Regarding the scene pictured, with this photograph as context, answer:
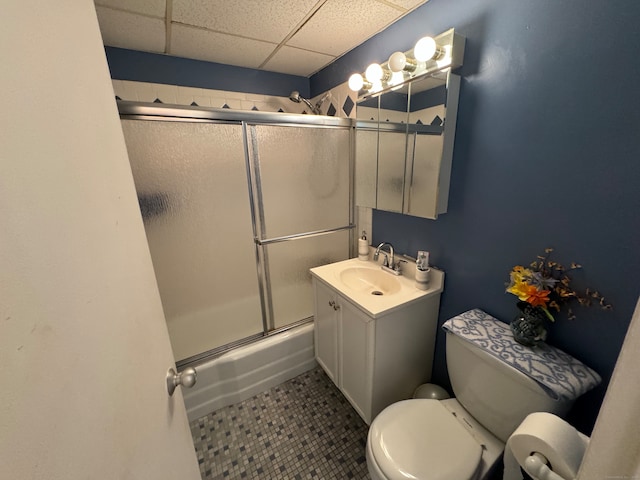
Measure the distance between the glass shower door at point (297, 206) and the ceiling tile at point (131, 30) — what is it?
2.29 ft

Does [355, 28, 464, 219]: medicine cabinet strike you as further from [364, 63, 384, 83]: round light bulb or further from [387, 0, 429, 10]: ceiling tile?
[387, 0, 429, 10]: ceiling tile

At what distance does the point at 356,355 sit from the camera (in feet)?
4.43

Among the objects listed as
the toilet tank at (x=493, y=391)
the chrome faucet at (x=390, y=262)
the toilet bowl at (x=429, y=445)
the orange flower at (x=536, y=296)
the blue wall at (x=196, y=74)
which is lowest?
the toilet bowl at (x=429, y=445)

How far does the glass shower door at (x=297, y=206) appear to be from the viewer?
1.56 metres

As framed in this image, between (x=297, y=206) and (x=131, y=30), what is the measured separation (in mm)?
1265

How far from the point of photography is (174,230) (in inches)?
53.9

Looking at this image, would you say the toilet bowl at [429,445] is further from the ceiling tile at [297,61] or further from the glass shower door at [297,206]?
the ceiling tile at [297,61]

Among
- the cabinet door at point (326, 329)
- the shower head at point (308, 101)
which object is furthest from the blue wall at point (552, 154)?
the shower head at point (308, 101)

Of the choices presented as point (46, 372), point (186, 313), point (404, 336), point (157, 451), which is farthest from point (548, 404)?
point (186, 313)

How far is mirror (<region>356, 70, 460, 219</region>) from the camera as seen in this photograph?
3.75 feet

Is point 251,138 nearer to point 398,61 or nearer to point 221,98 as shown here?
point 221,98

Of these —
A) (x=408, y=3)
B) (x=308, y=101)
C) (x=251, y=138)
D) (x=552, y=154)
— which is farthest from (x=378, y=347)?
(x=308, y=101)

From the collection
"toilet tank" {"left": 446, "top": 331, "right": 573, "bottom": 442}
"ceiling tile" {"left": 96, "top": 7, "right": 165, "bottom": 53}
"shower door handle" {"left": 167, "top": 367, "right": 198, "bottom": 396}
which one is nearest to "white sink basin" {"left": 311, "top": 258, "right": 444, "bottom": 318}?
"toilet tank" {"left": 446, "top": 331, "right": 573, "bottom": 442}

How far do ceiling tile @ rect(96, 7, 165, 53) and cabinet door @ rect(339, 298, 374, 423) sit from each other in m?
1.72
